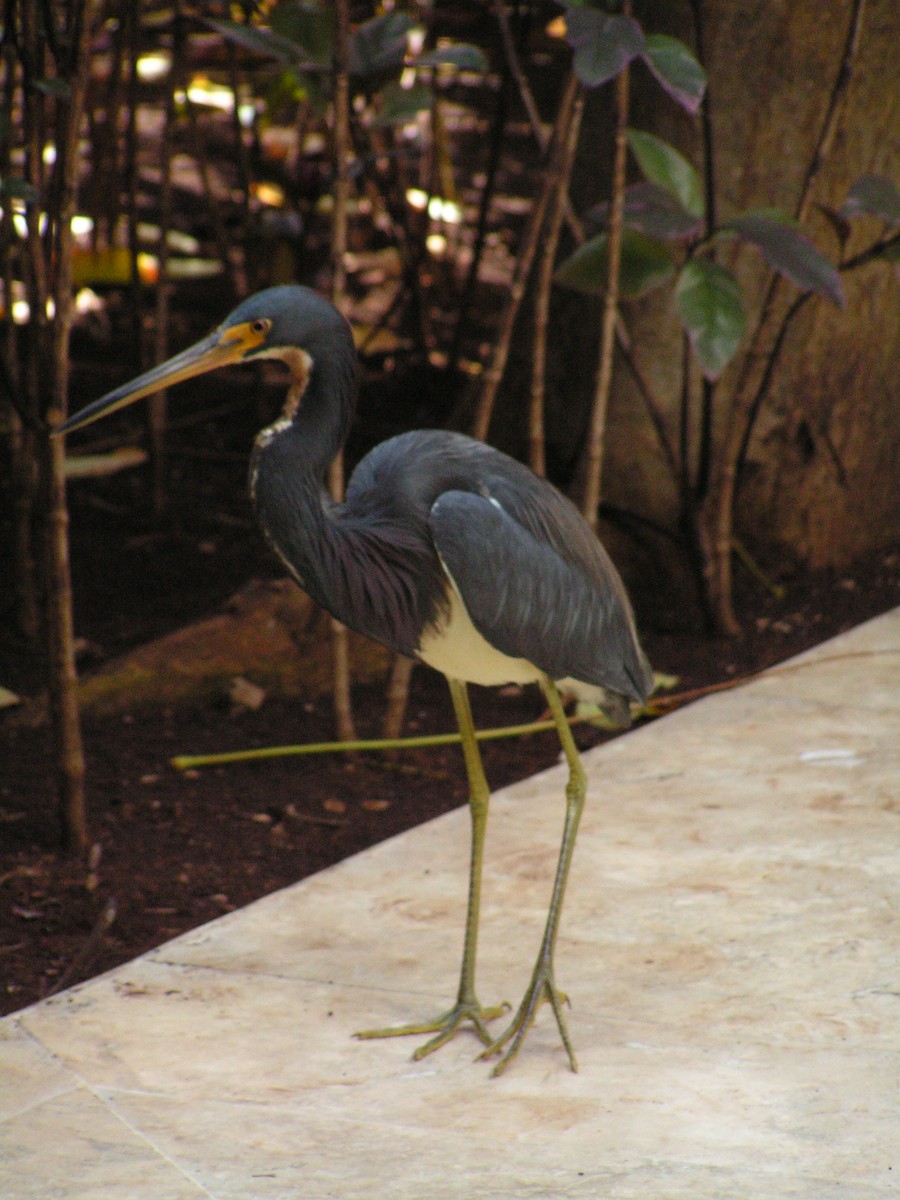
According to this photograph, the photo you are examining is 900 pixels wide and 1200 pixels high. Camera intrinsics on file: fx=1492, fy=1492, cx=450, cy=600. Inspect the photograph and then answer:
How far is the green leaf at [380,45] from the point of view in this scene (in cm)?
364

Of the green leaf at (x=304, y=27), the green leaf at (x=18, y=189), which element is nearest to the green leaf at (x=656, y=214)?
the green leaf at (x=304, y=27)

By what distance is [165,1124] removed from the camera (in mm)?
2230

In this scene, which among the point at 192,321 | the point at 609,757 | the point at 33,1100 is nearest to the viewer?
the point at 33,1100

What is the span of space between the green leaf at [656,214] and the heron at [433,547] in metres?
1.24

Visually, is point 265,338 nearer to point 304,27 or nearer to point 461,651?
point 461,651

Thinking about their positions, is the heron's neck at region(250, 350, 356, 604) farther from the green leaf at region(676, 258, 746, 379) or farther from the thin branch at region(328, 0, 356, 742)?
the green leaf at region(676, 258, 746, 379)

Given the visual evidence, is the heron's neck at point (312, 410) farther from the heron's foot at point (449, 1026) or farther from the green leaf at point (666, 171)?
the green leaf at point (666, 171)

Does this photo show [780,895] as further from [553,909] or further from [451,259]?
[451,259]

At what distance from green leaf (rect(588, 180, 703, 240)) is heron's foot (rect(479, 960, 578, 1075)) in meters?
1.96

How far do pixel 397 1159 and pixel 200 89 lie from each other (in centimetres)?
686

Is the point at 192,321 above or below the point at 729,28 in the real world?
below

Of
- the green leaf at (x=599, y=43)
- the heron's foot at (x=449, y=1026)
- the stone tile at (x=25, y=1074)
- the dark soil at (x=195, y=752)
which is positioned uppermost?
the green leaf at (x=599, y=43)

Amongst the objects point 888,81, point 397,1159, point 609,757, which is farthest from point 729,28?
point 397,1159

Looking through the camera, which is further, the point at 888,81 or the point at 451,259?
the point at 451,259
